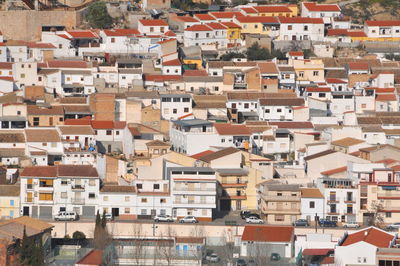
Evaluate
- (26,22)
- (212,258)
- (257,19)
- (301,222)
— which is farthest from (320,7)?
(212,258)

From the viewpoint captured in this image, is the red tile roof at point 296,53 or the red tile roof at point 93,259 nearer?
the red tile roof at point 93,259

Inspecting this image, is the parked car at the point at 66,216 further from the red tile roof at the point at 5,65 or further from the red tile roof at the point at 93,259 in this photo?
the red tile roof at the point at 5,65

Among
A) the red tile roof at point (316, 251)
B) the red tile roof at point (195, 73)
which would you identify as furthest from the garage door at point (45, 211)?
the red tile roof at point (195, 73)

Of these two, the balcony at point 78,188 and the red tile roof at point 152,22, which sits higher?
the red tile roof at point 152,22

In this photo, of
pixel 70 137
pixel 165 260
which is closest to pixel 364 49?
pixel 70 137

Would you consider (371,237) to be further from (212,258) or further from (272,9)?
(272,9)
